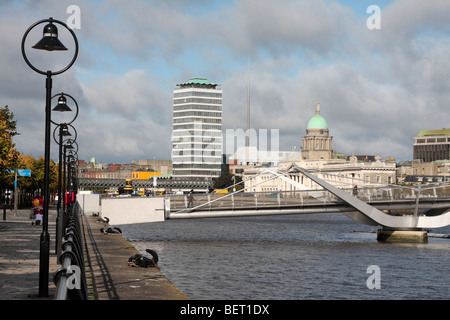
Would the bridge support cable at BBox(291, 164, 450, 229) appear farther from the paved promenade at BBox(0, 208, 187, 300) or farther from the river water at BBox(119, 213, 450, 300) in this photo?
the paved promenade at BBox(0, 208, 187, 300)

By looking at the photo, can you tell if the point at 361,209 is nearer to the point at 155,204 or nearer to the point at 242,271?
the point at 155,204

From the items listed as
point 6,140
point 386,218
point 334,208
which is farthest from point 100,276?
point 386,218

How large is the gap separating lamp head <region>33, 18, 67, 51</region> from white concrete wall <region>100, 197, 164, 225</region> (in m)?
46.0

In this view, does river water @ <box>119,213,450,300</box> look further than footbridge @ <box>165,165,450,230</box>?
No

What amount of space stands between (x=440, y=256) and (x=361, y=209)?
39.3 feet

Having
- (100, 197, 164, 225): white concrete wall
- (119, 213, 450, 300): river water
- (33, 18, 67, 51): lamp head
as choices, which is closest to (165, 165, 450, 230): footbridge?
(100, 197, 164, 225): white concrete wall

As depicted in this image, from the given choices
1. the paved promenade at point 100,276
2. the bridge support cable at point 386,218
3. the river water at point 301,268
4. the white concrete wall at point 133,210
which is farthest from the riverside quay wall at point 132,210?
the paved promenade at point 100,276

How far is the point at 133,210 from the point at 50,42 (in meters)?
50.3

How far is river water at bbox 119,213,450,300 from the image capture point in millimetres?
32344

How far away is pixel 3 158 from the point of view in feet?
157

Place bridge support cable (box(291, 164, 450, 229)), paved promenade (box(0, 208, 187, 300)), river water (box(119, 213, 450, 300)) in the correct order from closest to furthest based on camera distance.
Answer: paved promenade (box(0, 208, 187, 300))
river water (box(119, 213, 450, 300))
bridge support cable (box(291, 164, 450, 229))

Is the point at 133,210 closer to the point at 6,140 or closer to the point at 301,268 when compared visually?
the point at 6,140

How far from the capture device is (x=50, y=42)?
17.4 meters
